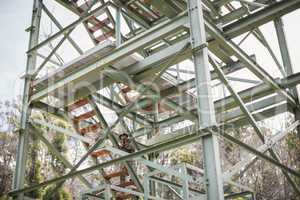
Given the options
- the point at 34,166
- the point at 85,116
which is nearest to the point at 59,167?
the point at 34,166

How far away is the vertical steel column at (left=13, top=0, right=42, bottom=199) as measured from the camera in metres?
7.69

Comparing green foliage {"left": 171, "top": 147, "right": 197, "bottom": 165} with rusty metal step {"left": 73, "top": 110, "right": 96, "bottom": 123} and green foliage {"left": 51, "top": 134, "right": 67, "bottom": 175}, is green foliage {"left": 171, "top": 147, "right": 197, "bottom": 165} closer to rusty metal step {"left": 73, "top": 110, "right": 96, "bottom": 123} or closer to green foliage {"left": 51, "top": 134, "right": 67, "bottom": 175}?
green foliage {"left": 51, "top": 134, "right": 67, "bottom": 175}

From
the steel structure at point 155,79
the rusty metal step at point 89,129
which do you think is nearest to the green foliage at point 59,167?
the steel structure at point 155,79

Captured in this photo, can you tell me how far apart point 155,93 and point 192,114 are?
1.22 metres

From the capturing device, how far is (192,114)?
9.12m

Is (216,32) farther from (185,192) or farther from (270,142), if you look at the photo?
(185,192)

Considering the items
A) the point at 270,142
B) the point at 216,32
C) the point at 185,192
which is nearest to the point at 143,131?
the point at 185,192

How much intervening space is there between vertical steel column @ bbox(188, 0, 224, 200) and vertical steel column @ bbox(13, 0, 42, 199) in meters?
4.31

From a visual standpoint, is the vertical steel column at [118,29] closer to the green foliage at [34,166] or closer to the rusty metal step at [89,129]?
the rusty metal step at [89,129]

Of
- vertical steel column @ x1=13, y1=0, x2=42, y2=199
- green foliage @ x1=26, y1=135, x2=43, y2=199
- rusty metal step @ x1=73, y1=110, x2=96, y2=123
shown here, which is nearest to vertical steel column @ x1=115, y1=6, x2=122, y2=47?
rusty metal step @ x1=73, y1=110, x2=96, y2=123

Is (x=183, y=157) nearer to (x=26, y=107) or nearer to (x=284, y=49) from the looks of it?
(x=284, y=49)

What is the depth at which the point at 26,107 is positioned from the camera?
811 centimetres

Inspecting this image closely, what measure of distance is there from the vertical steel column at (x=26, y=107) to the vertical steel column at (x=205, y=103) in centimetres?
431

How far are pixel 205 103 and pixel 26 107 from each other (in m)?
4.65
